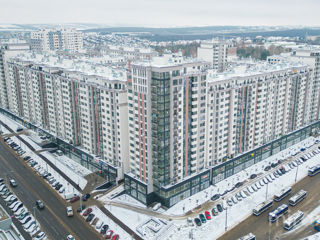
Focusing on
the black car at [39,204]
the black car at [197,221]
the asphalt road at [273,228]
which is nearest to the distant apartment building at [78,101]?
the black car at [39,204]

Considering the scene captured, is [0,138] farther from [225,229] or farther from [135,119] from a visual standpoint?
[225,229]

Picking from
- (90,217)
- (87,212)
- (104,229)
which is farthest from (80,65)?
(104,229)

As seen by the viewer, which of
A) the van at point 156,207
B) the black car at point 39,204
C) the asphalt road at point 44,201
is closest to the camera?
the asphalt road at point 44,201

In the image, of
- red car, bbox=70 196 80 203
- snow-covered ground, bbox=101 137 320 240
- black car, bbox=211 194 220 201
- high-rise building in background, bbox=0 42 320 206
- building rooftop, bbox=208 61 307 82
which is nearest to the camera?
snow-covered ground, bbox=101 137 320 240

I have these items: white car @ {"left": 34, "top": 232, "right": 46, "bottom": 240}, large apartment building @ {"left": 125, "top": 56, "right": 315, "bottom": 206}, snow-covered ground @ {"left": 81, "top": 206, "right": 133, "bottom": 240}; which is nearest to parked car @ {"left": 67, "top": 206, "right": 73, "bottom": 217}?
snow-covered ground @ {"left": 81, "top": 206, "right": 133, "bottom": 240}

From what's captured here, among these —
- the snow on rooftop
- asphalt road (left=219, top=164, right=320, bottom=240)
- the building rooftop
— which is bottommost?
asphalt road (left=219, top=164, right=320, bottom=240)

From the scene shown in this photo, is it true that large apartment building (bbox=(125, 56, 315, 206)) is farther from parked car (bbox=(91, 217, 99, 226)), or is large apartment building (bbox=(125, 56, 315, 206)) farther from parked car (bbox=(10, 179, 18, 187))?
parked car (bbox=(10, 179, 18, 187))

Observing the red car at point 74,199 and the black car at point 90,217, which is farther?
the red car at point 74,199

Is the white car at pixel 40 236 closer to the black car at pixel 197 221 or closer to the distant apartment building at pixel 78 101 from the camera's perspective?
the distant apartment building at pixel 78 101
